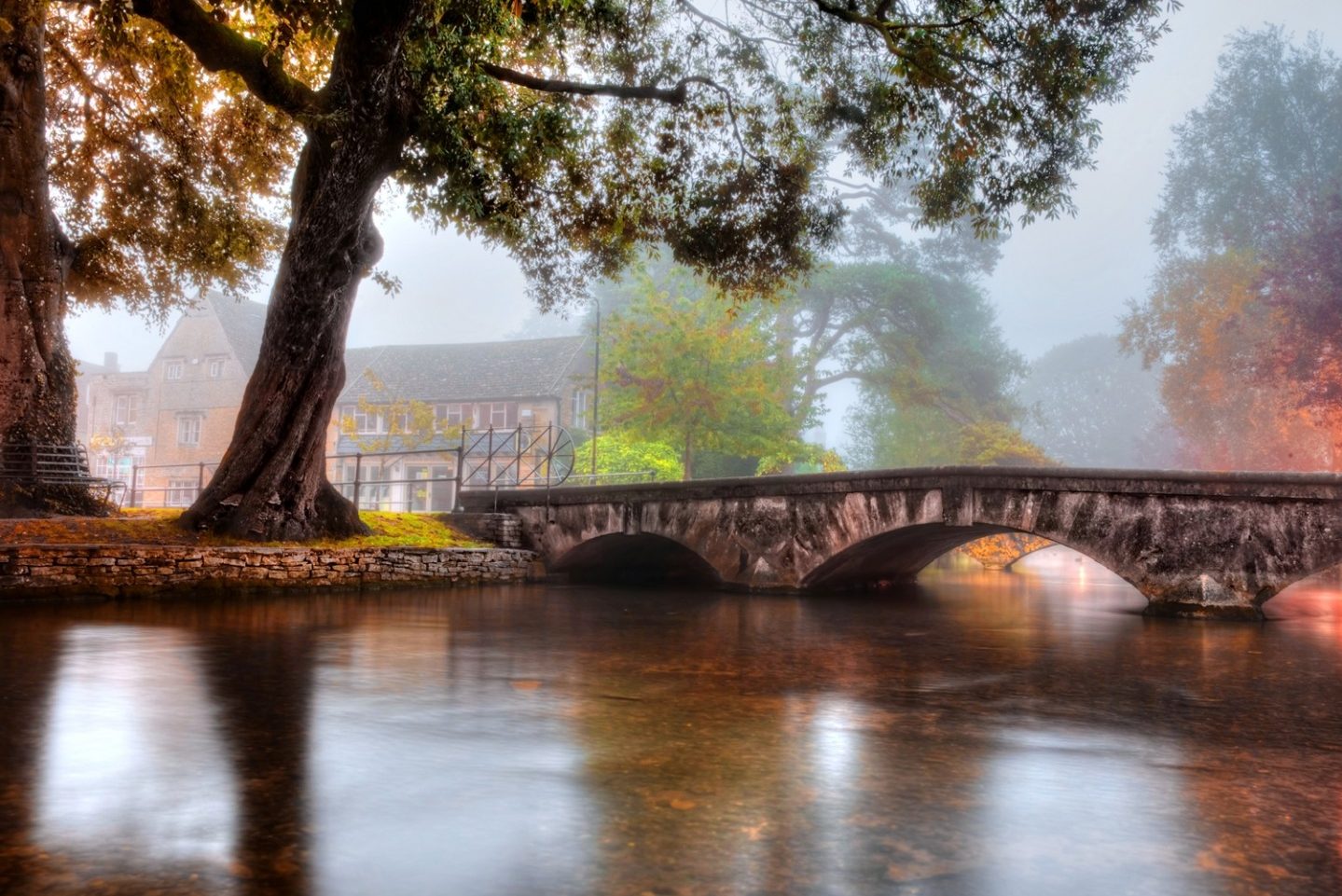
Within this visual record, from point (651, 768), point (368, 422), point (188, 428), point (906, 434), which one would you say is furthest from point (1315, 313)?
point (188, 428)

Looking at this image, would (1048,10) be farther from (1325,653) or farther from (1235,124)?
(1235,124)

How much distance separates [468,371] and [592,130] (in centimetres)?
2884

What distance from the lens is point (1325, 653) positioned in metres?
8.88

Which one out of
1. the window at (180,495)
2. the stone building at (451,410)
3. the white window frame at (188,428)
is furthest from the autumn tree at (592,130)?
the white window frame at (188,428)

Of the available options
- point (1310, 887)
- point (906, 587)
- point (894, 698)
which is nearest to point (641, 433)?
point (906, 587)

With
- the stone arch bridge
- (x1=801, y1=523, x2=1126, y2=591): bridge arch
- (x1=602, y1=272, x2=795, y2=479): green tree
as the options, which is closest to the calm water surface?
the stone arch bridge

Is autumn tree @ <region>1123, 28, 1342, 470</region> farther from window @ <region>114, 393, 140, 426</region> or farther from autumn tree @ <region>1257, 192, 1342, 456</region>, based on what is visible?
window @ <region>114, 393, 140, 426</region>

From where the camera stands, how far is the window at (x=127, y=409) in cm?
4669

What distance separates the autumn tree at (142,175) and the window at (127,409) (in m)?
30.8

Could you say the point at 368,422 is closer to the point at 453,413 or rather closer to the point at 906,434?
the point at 453,413

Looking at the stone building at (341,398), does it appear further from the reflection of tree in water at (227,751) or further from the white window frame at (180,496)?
the reflection of tree in water at (227,751)

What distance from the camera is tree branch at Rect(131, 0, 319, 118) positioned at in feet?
43.1

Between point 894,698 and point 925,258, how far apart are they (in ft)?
150

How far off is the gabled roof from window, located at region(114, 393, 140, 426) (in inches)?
228
